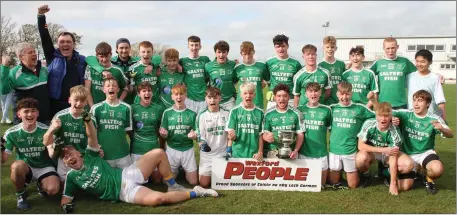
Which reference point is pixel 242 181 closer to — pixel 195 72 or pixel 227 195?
pixel 227 195

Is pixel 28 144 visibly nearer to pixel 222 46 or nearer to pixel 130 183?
pixel 130 183

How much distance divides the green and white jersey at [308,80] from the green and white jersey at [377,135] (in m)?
0.97

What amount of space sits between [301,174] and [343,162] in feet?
2.41

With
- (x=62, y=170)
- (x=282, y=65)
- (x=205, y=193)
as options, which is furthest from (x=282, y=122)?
(x=62, y=170)

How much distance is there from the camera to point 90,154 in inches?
189

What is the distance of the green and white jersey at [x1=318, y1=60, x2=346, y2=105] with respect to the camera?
6.31m

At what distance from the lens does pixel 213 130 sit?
5559 millimetres

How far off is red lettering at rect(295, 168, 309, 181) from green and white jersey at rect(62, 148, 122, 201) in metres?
2.33

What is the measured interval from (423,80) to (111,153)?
4.89 meters

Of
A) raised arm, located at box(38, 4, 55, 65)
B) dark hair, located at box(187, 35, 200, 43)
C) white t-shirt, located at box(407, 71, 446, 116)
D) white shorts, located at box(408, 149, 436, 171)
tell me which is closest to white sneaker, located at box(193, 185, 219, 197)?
dark hair, located at box(187, 35, 200, 43)

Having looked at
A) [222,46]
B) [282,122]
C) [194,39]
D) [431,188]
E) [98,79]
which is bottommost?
[431,188]

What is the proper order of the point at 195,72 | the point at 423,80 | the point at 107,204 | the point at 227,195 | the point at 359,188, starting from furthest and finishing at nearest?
the point at 195,72
the point at 423,80
the point at 359,188
the point at 227,195
the point at 107,204

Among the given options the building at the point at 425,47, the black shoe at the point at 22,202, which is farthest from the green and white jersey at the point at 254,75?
the building at the point at 425,47

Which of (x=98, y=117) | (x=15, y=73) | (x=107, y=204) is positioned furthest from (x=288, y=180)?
(x=15, y=73)
